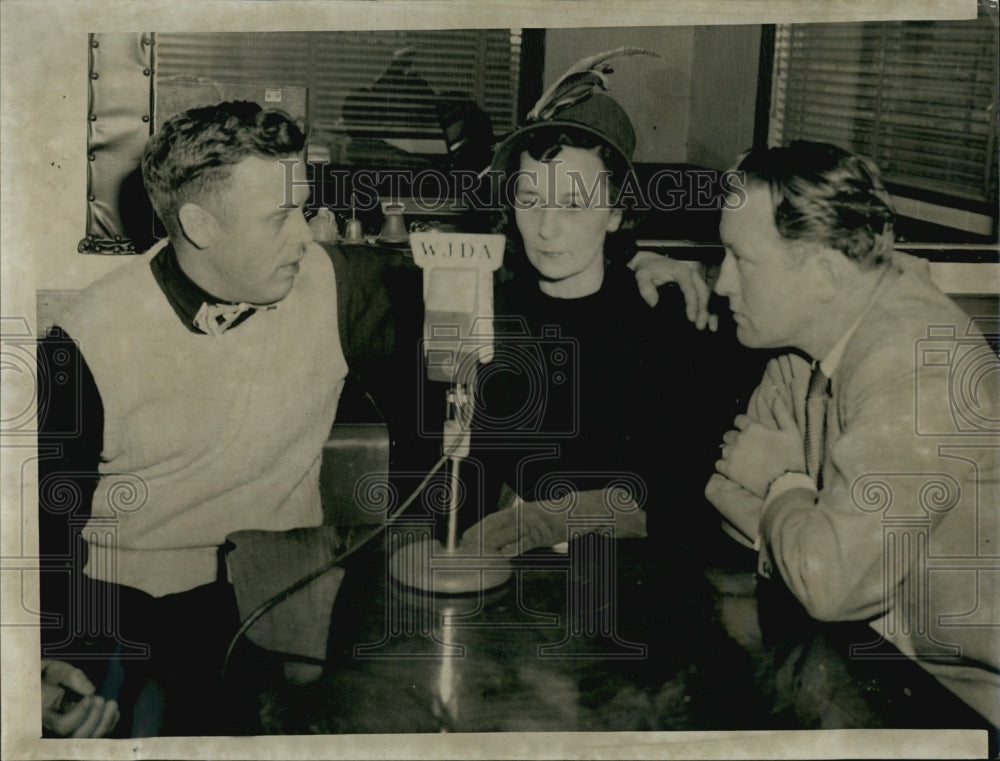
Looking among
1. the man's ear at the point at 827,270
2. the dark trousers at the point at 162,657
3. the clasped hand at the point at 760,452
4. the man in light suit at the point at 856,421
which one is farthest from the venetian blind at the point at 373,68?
the dark trousers at the point at 162,657

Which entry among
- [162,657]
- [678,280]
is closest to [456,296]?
[678,280]

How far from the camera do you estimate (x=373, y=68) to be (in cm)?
198

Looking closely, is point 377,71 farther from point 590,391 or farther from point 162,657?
point 162,657

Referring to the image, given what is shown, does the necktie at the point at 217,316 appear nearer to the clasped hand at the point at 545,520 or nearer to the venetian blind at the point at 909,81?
the clasped hand at the point at 545,520

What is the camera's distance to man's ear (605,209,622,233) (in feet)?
6.45

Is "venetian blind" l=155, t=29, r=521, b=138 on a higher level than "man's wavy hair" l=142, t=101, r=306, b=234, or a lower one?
higher

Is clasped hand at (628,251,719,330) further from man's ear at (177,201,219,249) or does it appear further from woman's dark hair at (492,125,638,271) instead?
man's ear at (177,201,219,249)

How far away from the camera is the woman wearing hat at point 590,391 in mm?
1969

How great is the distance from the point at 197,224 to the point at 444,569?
0.79m

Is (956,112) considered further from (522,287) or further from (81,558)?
(81,558)

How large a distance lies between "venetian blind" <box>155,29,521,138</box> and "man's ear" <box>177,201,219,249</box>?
26 cm

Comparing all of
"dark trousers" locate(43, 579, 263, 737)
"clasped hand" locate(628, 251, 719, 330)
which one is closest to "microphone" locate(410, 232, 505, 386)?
"clasped hand" locate(628, 251, 719, 330)

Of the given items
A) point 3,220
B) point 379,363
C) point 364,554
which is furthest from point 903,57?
point 3,220

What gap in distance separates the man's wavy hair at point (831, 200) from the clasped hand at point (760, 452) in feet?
1.08
